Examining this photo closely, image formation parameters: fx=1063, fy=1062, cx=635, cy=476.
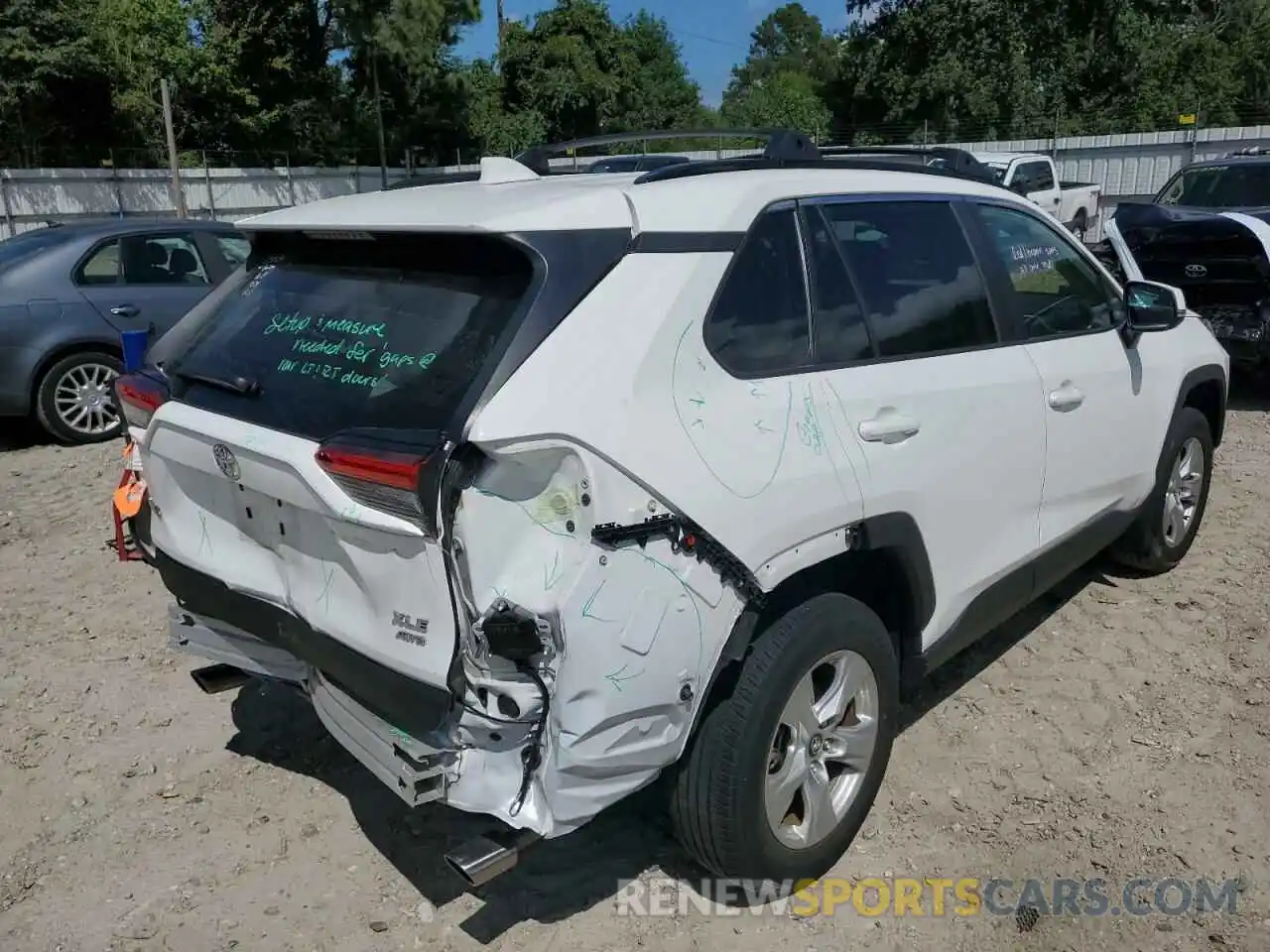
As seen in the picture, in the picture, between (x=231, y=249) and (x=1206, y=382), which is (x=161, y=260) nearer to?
(x=231, y=249)

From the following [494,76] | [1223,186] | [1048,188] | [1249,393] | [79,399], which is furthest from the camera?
[494,76]

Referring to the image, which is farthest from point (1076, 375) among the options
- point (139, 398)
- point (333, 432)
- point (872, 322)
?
point (139, 398)

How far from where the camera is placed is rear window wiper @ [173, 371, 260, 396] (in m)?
2.74

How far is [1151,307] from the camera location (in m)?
4.08

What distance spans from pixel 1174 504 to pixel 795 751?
9.87 feet

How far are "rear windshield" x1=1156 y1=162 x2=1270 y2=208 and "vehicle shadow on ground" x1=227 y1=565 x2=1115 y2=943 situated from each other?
7808 millimetres

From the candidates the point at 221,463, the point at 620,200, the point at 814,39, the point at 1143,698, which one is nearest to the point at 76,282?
the point at 221,463

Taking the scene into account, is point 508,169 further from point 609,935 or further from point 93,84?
point 93,84

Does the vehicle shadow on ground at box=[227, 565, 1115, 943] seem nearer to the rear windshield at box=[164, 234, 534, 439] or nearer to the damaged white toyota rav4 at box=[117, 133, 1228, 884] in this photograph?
the damaged white toyota rav4 at box=[117, 133, 1228, 884]

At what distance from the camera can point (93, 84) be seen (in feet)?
98.0

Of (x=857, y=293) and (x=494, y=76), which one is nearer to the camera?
(x=857, y=293)

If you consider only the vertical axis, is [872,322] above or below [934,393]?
above

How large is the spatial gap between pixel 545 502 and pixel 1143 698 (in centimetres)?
283

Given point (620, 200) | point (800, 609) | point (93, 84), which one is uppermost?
point (93, 84)
